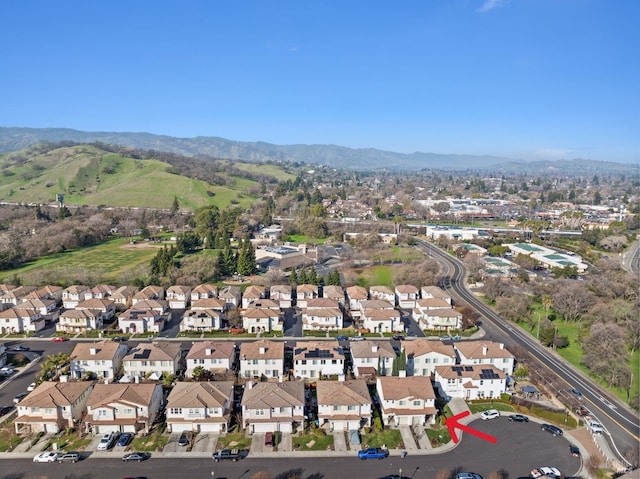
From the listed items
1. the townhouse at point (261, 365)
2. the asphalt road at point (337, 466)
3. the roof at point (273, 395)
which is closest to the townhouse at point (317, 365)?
the townhouse at point (261, 365)

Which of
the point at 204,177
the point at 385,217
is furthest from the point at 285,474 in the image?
the point at 204,177

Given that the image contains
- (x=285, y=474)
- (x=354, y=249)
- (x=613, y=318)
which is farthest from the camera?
(x=354, y=249)

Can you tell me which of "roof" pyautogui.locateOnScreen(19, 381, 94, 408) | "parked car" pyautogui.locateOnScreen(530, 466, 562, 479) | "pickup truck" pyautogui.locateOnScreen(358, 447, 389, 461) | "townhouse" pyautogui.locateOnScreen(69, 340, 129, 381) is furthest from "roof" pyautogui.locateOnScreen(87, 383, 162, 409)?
"parked car" pyautogui.locateOnScreen(530, 466, 562, 479)

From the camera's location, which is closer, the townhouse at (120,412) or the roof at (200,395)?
the townhouse at (120,412)

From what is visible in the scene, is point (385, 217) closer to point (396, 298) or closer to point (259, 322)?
point (396, 298)

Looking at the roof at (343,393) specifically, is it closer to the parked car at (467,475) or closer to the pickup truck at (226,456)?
the pickup truck at (226,456)

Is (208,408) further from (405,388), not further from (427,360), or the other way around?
(427,360)

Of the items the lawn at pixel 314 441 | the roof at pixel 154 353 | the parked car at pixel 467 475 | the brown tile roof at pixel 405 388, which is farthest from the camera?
the roof at pixel 154 353
